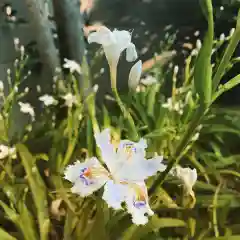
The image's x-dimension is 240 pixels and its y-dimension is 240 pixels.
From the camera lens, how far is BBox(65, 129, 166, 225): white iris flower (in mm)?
499

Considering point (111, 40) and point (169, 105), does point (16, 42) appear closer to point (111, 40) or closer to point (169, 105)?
point (169, 105)

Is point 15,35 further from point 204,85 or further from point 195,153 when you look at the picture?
point 204,85

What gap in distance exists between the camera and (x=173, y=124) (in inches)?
32.9

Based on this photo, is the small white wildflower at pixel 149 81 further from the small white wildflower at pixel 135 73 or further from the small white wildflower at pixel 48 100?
the small white wildflower at pixel 135 73

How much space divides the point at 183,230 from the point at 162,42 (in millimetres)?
413

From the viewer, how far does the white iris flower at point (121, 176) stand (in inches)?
19.6

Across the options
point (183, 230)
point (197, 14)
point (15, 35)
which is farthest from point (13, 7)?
point (183, 230)

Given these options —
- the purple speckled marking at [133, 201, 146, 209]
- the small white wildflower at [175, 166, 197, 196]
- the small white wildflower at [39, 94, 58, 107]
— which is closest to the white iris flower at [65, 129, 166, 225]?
the purple speckled marking at [133, 201, 146, 209]

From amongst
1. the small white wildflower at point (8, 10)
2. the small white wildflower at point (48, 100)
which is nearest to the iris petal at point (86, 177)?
the small white wildflower at point (48, 100)

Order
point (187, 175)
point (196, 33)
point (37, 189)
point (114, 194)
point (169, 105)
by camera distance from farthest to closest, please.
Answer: point (196, 33) → point (169, 105) → point (37, 189) → point (187, 175) → point (114, 194)

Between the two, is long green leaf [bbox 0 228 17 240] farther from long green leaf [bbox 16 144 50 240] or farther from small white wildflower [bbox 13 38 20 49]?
small white wildflower [bbox 13 38 20 49]

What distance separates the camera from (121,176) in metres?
0.51

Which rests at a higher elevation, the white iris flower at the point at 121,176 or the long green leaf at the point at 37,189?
the white iris flower at the point at 121,176

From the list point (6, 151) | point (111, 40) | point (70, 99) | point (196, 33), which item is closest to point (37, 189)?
point (6, 151)
